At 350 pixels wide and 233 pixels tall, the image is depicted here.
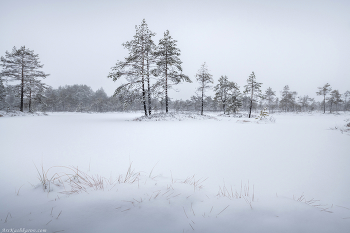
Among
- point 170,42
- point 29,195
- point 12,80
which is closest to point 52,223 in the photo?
point 29,195

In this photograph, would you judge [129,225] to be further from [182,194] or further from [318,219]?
[318,219]

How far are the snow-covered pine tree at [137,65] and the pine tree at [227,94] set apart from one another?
23654 mm

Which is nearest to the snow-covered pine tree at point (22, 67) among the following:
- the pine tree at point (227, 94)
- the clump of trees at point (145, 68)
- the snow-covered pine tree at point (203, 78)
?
the clump of trees at point (145, 68)

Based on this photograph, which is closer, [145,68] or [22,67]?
[145,68]

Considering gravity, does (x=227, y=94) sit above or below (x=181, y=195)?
above

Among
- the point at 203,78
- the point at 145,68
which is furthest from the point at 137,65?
the point at 203,78

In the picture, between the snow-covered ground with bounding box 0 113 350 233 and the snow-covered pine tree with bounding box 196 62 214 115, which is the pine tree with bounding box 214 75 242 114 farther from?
the snow-covered ground with bounding box 0 113 350 233

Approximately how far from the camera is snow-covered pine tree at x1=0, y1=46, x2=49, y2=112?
62.3ft

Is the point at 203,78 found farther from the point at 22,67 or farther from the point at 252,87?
the point at 22,67

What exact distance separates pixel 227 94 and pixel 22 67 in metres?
39.4

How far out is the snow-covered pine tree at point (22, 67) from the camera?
1900 cm

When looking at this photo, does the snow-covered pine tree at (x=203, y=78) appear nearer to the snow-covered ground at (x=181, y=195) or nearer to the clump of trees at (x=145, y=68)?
the clump of trees at (x=145, y=68)

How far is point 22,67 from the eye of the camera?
19.9m

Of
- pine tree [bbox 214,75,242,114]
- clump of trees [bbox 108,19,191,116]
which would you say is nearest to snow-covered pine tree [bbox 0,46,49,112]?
clump of trees [bbox 108,19,191,116]
